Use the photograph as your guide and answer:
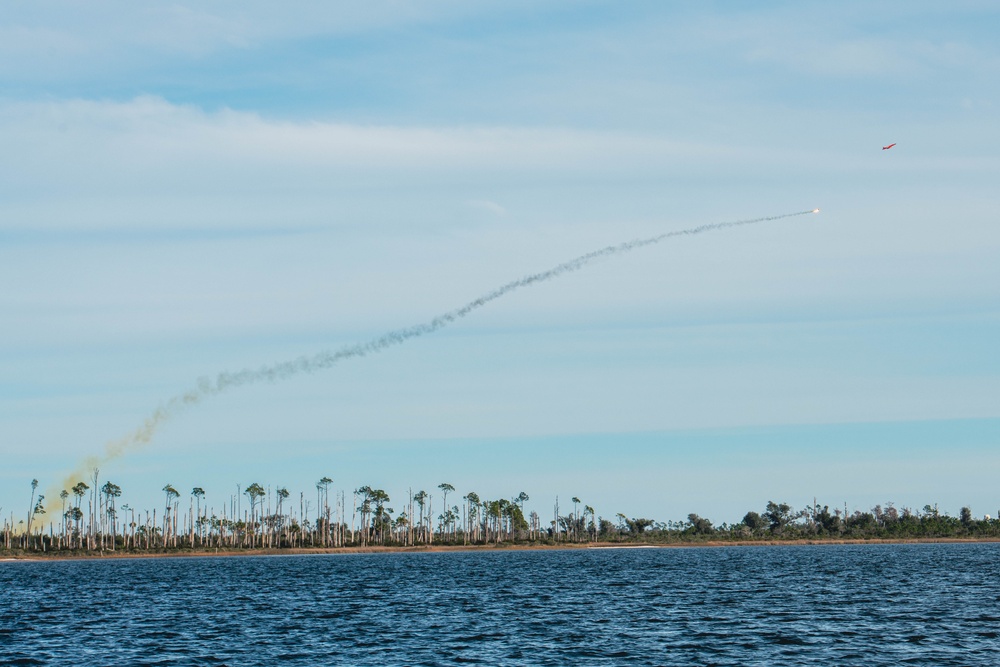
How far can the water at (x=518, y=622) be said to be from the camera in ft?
196

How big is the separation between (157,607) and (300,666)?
4493 centimetres

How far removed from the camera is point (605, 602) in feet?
313

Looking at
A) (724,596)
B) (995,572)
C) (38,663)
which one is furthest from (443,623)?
(995,572)

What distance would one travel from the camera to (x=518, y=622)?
253 ft

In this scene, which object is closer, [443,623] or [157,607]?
[443,623]

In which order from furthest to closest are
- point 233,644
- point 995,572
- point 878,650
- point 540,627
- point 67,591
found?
1. point 995,572
2. point 67,591
3. point 540,627
4. point 233,644
5. point 878,650

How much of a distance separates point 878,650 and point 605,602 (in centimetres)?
3734

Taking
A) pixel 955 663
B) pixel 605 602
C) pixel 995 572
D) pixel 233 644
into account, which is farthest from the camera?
pixel 995 572

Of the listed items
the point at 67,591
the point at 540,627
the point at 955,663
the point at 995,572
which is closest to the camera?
the point at 955,663

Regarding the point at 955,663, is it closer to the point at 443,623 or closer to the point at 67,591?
the point at 443,623

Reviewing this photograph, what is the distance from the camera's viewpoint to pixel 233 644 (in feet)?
217

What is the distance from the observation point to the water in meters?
59.8

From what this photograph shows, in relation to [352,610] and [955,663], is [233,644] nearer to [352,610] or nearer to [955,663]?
[352,610]

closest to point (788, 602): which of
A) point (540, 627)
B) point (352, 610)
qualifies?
point (540, 627)
